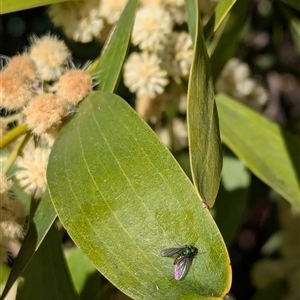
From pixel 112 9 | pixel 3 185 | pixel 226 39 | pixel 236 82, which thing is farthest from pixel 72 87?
pixel 236 82

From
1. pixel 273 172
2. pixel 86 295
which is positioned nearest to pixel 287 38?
pixel 273 172

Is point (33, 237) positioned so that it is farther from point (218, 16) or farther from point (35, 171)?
point (218, 16)

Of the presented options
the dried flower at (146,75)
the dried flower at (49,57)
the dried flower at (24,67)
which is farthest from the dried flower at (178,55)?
the dried flower at (24,67)

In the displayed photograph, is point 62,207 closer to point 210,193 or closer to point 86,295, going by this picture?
point 210,193

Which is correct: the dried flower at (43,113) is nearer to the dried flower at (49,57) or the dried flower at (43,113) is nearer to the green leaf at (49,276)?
the dried flower at (49,57)

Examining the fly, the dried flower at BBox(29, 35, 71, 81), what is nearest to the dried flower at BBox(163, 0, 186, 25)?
the dried flower at BBox(29, 35, 71, 81)

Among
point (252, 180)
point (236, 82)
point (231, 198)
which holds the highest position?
point (236, 82)
